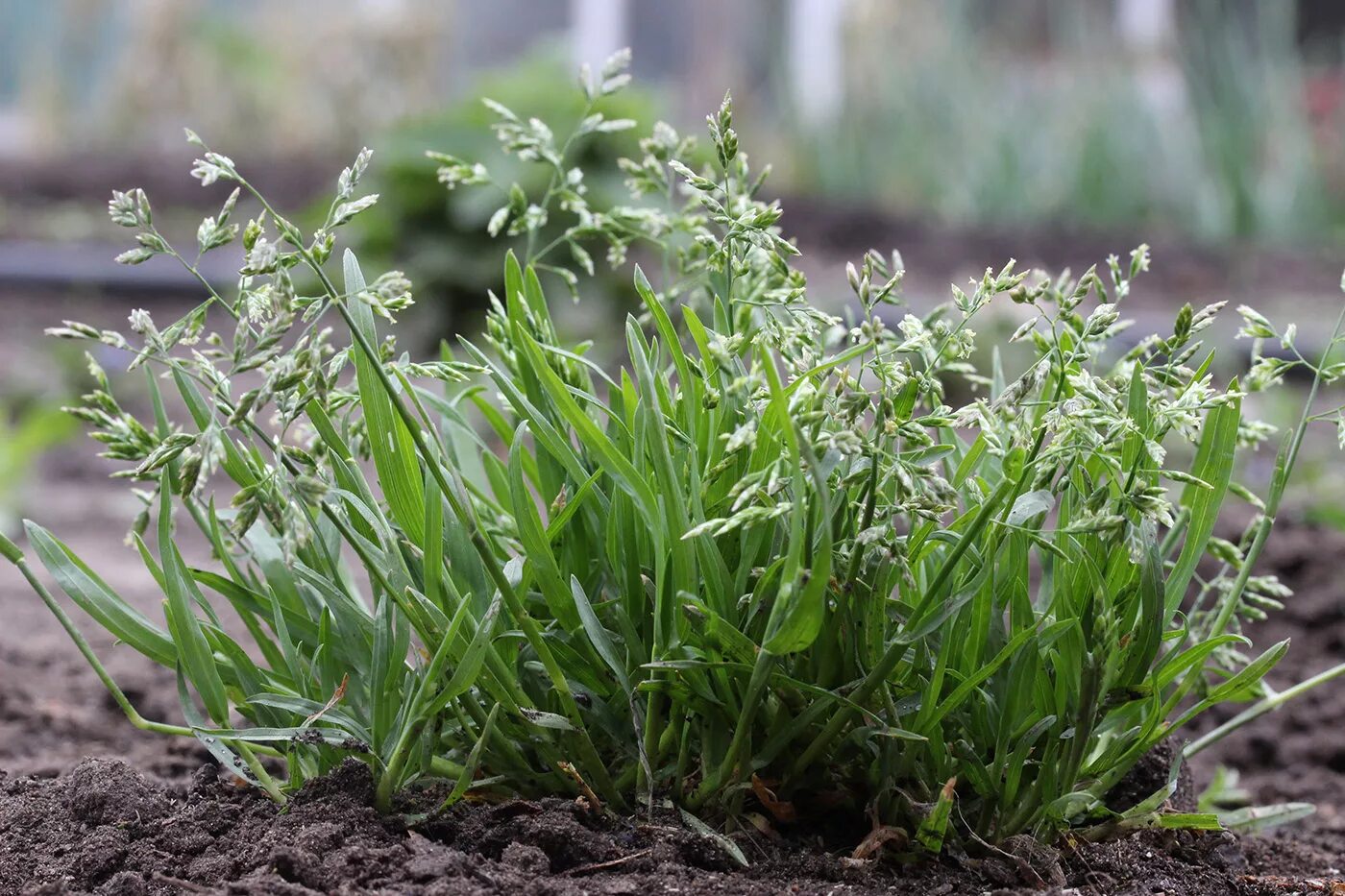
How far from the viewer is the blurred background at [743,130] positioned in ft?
20.2

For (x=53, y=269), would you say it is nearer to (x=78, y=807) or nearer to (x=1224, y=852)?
(x=78, y=807)

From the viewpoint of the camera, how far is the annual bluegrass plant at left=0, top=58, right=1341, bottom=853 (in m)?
1.14

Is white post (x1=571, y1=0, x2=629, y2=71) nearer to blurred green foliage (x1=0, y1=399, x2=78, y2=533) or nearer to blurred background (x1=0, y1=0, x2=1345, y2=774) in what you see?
blurred background (x1=0, y1=0, x2=1345, y2=774)

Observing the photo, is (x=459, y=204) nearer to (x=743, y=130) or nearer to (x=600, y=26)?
(x=743, y=130)

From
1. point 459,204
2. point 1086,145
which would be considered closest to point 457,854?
point 459,204

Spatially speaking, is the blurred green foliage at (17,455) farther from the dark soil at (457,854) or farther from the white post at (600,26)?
the white post at (600,26)

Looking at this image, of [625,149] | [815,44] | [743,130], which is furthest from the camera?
[815,44]

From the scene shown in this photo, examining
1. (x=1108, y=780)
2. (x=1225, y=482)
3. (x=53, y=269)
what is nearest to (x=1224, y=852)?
(x=1108, y=780)

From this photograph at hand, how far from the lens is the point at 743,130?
9578 millimetres

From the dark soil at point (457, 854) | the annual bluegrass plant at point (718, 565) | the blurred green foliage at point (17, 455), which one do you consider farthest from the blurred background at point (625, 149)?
the annual bluegrass plant at point (718, 565)

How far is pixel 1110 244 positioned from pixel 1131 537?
6.34 m

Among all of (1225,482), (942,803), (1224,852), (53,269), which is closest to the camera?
(942,803)

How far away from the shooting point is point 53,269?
7449mm

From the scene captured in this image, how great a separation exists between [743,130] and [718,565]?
868 centimetres
